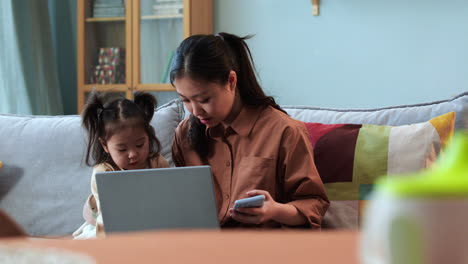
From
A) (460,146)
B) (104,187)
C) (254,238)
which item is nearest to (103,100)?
(104,187)

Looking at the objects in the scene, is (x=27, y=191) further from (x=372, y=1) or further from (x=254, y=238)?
(x=372, y=1)

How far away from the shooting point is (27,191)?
1849mm

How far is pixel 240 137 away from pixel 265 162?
11 centimetres

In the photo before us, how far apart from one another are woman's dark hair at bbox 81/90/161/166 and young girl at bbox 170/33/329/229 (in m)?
0.18

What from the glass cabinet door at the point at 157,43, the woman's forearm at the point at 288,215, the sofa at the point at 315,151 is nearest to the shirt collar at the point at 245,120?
the sofa at the point at 315,151

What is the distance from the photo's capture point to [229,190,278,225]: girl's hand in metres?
1.27

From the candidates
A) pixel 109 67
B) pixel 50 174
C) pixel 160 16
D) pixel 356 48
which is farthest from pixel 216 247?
pixel 109 67

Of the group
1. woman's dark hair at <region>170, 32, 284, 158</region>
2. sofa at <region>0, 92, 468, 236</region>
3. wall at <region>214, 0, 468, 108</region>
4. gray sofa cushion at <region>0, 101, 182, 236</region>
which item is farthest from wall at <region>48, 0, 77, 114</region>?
woman's dark hair at <region>170, 32, 284, 158</region>

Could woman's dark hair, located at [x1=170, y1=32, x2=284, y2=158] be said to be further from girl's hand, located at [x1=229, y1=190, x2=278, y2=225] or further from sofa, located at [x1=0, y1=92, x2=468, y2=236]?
girl's hand, located at [x1=229, y1=190, x2=278, y2=225]

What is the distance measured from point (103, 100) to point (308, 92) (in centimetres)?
157

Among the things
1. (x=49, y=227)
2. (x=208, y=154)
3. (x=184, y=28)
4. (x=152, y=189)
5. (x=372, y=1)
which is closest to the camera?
(x=152, y=189)

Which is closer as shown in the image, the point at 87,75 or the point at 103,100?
the point at 103,100

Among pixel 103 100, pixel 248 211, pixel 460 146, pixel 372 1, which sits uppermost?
pixel 372 1

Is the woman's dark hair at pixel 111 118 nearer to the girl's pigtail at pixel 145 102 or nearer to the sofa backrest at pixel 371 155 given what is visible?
the girl's pigtail at pixel 145 102
